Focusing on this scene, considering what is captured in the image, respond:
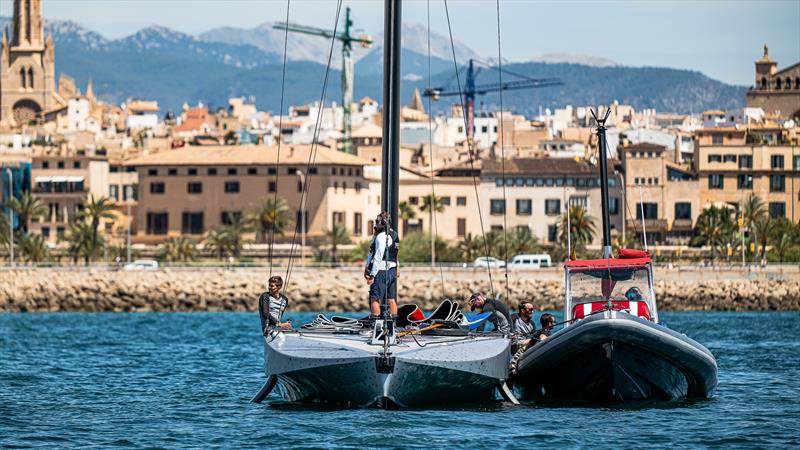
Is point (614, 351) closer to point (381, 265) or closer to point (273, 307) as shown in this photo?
point (381, 265)

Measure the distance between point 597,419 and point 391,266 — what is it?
4.06 meters

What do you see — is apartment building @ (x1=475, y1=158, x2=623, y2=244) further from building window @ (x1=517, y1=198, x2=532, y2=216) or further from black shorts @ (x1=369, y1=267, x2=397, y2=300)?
black shorts @ (x1=369, y1=267, x2=397, y2=300)

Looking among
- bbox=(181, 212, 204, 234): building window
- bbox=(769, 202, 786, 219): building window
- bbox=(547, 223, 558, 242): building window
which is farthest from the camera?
bbox=(181, 212, 204, 234): building window

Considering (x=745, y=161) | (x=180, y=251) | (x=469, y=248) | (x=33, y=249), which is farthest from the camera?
(x=745, y=161)

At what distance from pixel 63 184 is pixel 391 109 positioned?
108981 millimetres

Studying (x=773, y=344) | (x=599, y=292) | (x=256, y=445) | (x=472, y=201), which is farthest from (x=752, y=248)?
(x=256, y=445)

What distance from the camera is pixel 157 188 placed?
12381 cm

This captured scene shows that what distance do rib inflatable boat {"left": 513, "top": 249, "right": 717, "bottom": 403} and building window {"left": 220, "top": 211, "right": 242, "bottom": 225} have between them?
8613 cm

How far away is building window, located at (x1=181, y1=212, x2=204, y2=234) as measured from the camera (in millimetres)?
122350

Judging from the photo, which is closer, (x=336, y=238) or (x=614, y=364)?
(x=614, y=364)

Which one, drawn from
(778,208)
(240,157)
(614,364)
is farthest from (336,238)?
(614,364)

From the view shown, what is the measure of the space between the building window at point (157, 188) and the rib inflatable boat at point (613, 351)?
94.3 meters

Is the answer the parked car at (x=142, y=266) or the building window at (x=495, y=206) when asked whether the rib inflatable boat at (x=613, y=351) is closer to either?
the parked car at (x=142, y=266)

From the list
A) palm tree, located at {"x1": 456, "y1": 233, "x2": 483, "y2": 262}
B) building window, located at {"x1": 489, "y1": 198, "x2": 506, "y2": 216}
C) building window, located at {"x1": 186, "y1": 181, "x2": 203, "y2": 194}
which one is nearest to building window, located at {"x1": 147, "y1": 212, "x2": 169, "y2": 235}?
building window, located at {"x1": 186, "y1": 181, "x2": 203, "y2": 194}
